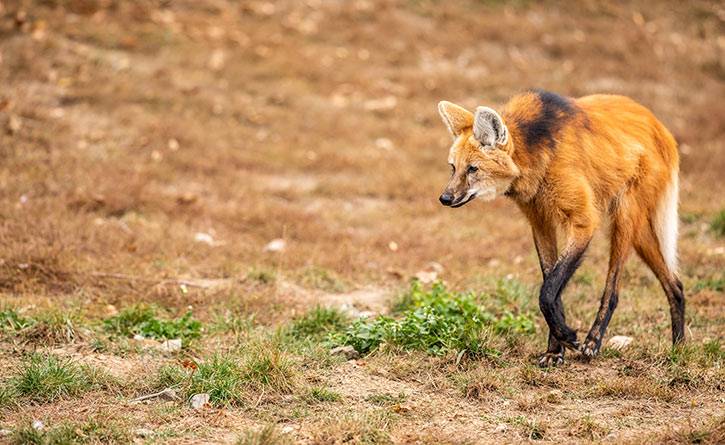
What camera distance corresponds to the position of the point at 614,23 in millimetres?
15062

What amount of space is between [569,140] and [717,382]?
71.5 inches

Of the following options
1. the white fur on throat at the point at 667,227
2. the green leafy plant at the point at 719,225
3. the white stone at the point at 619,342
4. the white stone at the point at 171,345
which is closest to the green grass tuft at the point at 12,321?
the white stone at the point at 171,345

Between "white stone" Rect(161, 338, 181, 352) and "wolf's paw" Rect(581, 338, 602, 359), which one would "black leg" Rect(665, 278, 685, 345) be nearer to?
"wolf's paw" Rect(581, 338, 602, 359)

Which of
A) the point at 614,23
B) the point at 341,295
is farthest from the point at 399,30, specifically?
the point at 341,295

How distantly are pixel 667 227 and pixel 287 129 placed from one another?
22.5ft


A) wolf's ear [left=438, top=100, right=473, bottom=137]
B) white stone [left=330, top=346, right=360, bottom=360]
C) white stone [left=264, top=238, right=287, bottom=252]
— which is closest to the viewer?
white stone [left=330, top=346, right=360, bottom=360]

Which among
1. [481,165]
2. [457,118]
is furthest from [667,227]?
[457,118]

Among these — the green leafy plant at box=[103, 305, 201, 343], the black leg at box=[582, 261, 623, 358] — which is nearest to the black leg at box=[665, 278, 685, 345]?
the black leg at box=[582, 261, 623, 358]

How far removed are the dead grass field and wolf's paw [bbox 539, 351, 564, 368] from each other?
116 mm

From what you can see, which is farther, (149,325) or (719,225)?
(719,225)

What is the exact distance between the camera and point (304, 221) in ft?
27.5

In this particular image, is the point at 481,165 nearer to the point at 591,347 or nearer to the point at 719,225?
the point at 591,347

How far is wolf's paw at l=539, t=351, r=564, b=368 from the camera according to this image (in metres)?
4.99

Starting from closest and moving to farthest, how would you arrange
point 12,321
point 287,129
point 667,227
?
point 12,321 < point 667,227 < point 287,129
